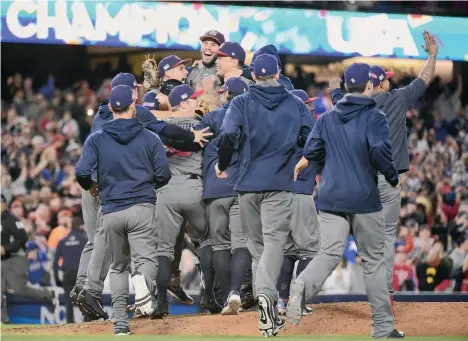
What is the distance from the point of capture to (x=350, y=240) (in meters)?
20.3

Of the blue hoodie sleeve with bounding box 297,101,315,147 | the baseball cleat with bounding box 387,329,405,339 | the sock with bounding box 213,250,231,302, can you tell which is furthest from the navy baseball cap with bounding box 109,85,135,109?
the baseball cleat with bounding box 387,329,405,339

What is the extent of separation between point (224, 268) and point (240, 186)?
1703 mm

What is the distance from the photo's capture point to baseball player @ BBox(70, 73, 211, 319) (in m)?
11.4

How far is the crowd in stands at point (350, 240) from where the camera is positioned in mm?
20109

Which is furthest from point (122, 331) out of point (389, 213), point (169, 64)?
point (169, 64)

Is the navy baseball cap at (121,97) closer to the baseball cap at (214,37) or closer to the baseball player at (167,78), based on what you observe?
the baseball player at (167,78)

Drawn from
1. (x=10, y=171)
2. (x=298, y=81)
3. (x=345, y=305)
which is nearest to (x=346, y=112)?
(x=345, y=305)

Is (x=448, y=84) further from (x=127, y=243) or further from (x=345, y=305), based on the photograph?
(x=127, y=243)

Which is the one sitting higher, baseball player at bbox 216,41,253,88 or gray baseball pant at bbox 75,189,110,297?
baseball player at bbox 216,41,253,88

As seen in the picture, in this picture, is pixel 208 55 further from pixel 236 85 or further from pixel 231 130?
pixel 231 130

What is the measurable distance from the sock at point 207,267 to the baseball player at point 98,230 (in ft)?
3.42

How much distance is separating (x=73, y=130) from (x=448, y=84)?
9.16 m

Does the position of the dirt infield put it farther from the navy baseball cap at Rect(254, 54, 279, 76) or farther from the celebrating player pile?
the navy baseball cap at Rect(254, 54, 279, 76)

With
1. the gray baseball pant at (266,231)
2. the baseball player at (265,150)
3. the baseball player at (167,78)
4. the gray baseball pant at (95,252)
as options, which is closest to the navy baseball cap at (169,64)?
the baseball player at (167,78)
